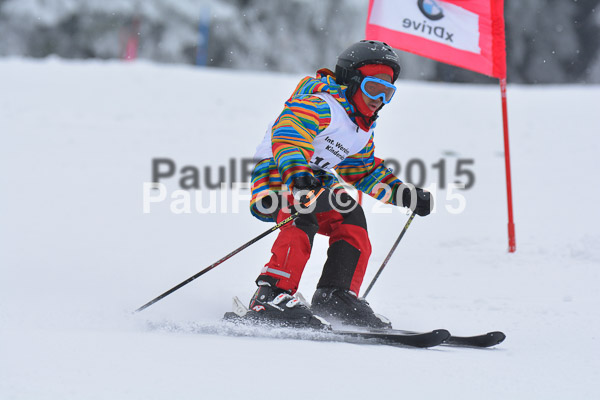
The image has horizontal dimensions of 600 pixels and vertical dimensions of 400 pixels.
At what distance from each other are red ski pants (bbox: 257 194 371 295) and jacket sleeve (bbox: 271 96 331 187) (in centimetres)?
31

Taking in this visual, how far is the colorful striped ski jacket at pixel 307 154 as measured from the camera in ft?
12.0

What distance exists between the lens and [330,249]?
13.3 ft

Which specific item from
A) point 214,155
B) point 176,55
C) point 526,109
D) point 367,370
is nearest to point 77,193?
point 214,155

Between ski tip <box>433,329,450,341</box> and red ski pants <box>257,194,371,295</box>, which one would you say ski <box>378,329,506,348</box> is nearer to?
ski tip <box>433,329,450,341</box>

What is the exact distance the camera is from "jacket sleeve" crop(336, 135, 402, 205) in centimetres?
431

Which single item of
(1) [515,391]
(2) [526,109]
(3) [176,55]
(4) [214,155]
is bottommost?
(1) [515,391]

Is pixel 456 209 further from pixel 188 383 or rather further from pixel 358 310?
pixel 188 383

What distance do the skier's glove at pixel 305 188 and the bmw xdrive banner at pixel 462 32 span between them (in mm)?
2981

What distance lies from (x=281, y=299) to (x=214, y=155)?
272 inches

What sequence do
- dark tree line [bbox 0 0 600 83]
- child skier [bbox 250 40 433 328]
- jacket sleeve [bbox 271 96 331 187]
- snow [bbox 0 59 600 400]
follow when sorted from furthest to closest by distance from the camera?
dark tree line [bbox 0 0 600 83]
child skier [bbox 250 40 433 328]
jacket sleeve [bbox 271 96 331 187]
snow [bbox 0 59 600 400]

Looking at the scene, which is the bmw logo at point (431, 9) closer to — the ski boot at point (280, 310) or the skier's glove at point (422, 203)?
the skier's glove at point (422, 203)

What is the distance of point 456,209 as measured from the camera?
8.00 metres

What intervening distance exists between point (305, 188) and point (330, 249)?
596 mm

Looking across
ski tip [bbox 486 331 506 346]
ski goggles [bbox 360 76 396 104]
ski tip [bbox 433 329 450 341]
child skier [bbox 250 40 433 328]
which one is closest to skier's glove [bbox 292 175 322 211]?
child skier [bbox 250 40 433 328]
